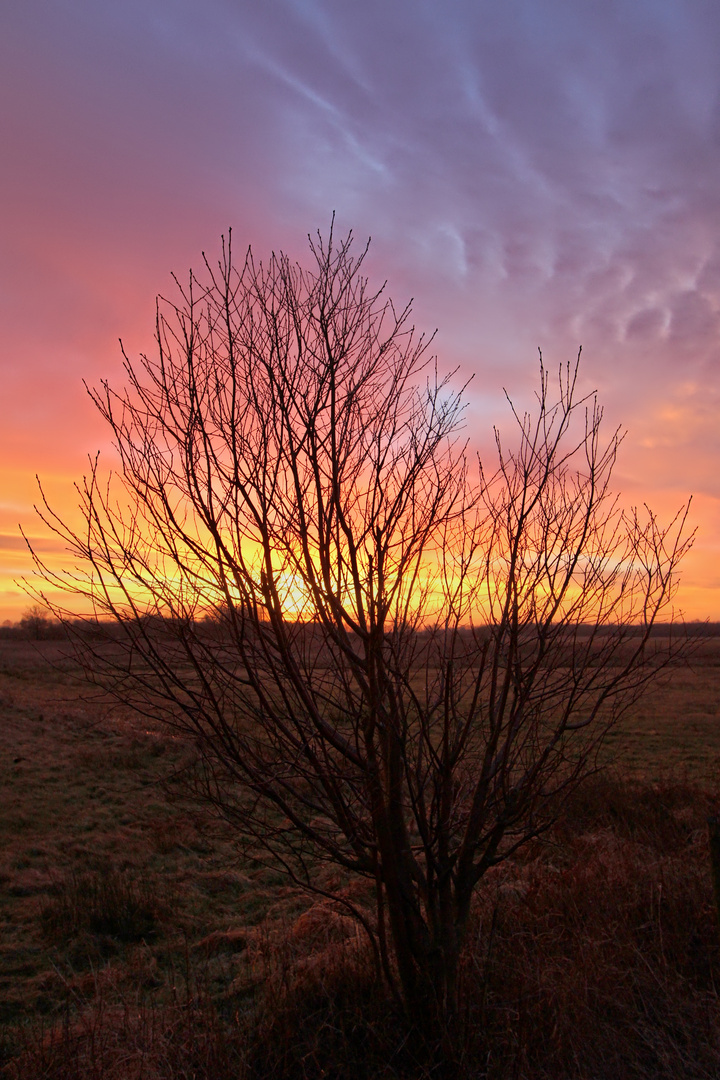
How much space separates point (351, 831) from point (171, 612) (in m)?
1.34

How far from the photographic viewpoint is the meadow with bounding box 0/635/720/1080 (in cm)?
352

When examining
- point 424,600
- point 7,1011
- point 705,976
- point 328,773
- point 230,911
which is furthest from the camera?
point 230,911

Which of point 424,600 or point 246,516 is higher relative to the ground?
point 246,516

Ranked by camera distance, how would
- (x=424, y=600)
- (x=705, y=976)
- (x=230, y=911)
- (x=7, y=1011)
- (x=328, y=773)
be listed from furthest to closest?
(x=230, y=911)
(x=7, y=1011)
(x=705, y=976)
(x=424, y=600)
(x=328, y=773)

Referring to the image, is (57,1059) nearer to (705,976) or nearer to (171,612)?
(171,612)

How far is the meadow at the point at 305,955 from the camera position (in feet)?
11.5

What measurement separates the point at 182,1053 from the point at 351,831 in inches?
61.8

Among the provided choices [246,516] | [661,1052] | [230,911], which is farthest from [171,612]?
[230,911]

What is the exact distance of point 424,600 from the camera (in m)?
3.44

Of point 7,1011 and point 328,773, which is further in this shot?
point 7,1011

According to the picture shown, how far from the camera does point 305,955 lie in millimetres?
5246

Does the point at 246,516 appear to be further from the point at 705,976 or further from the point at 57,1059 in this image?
the point at 705,976

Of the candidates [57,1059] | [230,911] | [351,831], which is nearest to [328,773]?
[351,831]

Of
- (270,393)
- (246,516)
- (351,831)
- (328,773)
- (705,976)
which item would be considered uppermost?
(270,393)
